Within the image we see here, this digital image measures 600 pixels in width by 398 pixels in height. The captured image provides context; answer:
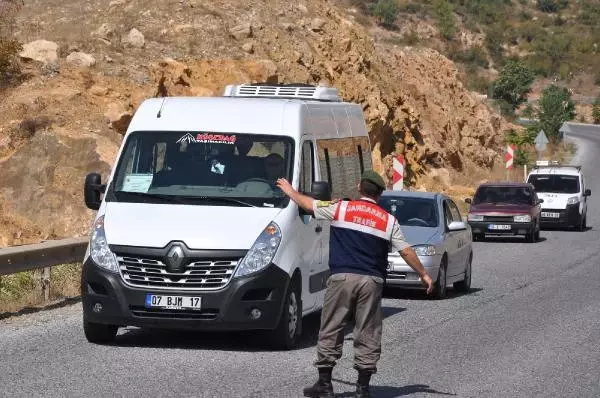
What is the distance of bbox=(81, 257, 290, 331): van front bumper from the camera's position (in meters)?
11.9

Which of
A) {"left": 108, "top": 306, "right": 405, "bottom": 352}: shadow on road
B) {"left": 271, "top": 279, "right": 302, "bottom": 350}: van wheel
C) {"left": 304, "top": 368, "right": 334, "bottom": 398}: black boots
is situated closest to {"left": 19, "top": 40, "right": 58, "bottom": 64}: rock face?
{"left": 108, "top": 306, "right": 405, "bottom": 352}: shadow on road

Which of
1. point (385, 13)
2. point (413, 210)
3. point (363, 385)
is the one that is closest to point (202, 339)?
point (363, 385)

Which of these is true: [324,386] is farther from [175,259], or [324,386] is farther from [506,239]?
[506,239]

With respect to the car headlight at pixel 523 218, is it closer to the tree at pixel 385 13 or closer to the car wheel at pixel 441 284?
the car wheel at pixel 441 284

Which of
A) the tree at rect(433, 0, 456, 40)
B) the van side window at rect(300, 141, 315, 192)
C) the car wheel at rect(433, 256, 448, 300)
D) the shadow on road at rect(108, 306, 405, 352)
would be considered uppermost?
the van side window at rect(300, 141, 315, 192)

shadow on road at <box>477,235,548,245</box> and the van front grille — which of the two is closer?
the van front grille

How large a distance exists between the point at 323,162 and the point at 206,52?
21.7 meters

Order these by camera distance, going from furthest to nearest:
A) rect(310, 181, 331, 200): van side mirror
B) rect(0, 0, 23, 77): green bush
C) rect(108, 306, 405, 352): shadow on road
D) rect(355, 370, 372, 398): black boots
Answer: rect(0, 0, 23, 77): green bush, rect(108, 306, 405, 352): shadow on road, rect(310, 181, 331, 200): van side mirror, rect(355, 370, 372, 398): black boots

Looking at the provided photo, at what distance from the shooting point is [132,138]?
44.1 ft

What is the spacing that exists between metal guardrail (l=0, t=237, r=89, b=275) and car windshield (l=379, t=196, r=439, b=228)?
5.05 m

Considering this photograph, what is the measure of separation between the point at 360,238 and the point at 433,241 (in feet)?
29.4

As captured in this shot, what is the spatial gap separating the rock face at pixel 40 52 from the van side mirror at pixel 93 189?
64.1ft

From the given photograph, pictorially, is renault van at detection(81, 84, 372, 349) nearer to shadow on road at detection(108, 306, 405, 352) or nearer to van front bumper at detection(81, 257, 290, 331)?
van front bumper at detection(81, 257, 290, 331)

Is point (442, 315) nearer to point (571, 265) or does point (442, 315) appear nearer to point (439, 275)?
point (439, 275)
